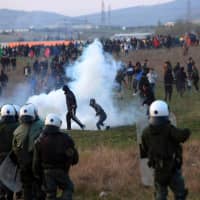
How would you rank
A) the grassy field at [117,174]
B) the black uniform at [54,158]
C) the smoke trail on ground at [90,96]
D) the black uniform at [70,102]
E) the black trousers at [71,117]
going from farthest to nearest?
the smoke trail on ground at [90,96] < the black trousers at [71,117] < the black uniform at [70,102] < the grassy field at [117,174] < the black uniform at [54,158]

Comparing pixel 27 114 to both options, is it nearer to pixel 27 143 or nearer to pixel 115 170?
pixel 27 143

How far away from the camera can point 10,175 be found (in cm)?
985

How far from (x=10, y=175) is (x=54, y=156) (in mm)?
1485

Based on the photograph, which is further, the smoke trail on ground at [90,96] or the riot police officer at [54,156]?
the smoke trail on ground at [90,96]

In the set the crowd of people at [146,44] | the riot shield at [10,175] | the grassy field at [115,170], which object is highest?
the riot shield at [10,175]

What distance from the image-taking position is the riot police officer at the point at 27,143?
30.9 feet

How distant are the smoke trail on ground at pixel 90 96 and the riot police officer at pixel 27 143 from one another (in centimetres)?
1236

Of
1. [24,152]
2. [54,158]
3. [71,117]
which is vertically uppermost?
[54,158]

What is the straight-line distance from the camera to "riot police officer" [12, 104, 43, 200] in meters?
9.41

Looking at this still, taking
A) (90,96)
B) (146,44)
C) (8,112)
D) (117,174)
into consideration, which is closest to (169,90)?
(90,96)

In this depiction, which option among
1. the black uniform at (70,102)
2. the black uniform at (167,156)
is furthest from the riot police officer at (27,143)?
the black uniform at (70,102)

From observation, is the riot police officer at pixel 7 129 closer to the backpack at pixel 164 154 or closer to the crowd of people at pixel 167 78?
the backpack at pixel 164 154

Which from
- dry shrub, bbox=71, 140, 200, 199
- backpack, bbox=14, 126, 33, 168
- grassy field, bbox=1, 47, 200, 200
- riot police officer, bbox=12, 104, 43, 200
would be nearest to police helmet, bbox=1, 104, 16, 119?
riot police officer, bbox=12, 104, 43, 200

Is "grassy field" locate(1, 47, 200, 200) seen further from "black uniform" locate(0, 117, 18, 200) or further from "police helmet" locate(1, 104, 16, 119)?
"police helmet" locate(1, 104, 16, 119)
